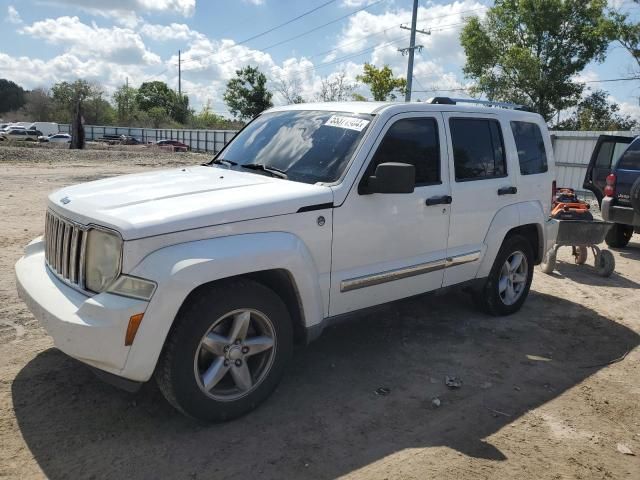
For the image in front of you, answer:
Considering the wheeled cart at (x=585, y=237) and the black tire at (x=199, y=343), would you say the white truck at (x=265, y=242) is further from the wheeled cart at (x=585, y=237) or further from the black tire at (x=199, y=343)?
the wheeled cart at (x=585, y=237)

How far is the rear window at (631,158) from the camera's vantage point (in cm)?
871

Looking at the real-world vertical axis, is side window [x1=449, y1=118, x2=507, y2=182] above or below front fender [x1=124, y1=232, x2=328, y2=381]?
above

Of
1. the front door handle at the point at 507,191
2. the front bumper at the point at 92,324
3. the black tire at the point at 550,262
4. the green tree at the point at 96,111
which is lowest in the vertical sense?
the black tire at the point at 550,262

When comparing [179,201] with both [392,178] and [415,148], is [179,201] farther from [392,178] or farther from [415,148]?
[415,148]

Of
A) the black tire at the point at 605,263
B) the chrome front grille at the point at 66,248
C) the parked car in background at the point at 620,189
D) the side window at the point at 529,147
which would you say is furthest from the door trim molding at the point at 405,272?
the parked car in background at the point at 620,189

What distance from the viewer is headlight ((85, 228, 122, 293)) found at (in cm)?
303

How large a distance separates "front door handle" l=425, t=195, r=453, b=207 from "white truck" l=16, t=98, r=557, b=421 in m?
0.01

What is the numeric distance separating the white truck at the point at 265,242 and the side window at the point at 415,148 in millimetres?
13

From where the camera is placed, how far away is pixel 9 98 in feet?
313

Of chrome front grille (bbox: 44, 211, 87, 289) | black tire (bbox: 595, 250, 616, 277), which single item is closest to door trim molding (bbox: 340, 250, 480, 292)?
chrome front grille (bbox: 44, 211, 87, 289)

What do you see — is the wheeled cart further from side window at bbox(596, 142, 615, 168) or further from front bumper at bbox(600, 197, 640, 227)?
side window at bbox(596, 142, 615, 168)

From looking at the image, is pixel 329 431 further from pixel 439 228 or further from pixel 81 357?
pixel 439 228

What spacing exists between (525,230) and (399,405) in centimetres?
276

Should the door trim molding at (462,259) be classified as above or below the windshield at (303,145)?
below
